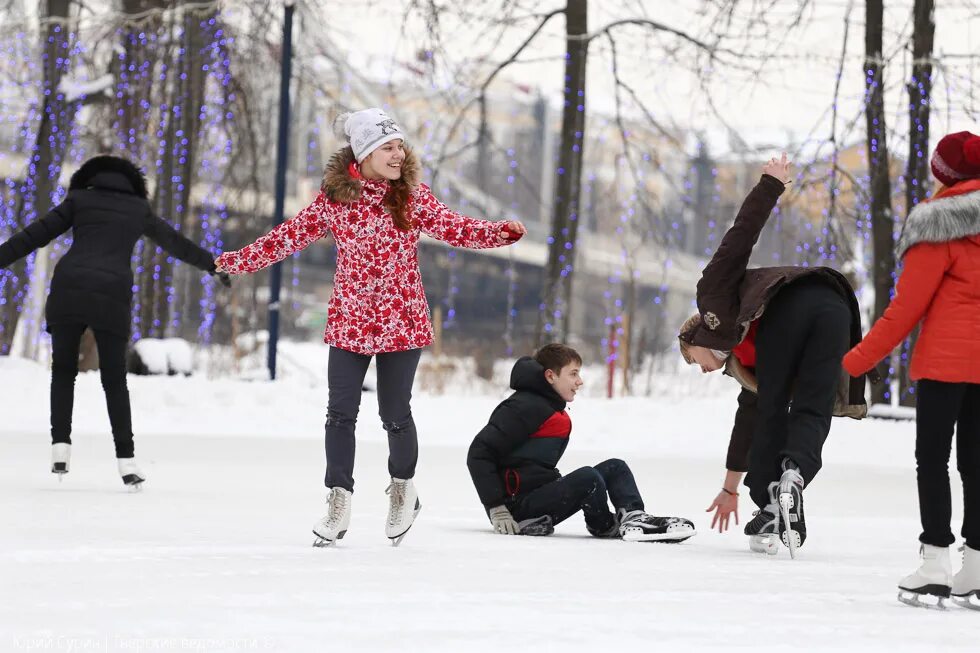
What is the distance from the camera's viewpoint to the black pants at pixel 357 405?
585cm

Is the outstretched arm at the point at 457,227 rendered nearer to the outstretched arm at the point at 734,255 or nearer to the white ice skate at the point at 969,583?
the outstretched arm at the point at 734,255

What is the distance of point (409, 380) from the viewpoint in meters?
5.93

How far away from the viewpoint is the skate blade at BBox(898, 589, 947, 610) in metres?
4.56

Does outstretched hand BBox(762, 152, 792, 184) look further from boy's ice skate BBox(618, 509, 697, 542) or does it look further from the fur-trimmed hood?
boy's ice skate BBox(618, 509, 697, 542)

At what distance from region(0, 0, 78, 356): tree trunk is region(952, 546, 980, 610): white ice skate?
14.5 meters

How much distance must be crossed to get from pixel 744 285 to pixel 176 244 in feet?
10.3

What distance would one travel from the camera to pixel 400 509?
19.2 ft

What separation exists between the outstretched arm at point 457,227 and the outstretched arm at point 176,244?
5.70 feet

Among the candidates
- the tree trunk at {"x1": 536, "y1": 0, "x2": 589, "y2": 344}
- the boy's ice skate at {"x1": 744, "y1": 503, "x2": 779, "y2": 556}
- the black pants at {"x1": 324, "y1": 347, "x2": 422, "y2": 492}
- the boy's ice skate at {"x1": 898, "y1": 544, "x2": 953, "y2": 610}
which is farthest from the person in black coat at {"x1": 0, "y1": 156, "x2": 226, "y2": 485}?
the tree trunk at {"x1": 536, "y1": 0, "x2": 589, "y2": 344}

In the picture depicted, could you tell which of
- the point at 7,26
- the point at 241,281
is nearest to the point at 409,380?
the point at 7,26

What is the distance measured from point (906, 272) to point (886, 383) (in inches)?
444

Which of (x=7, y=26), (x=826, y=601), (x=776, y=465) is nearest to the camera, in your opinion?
(x=826, y=601)

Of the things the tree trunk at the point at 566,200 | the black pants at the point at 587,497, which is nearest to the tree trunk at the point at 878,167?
the tree trunk at the point at 566,200

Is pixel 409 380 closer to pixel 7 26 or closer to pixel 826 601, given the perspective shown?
pixel 826 601
